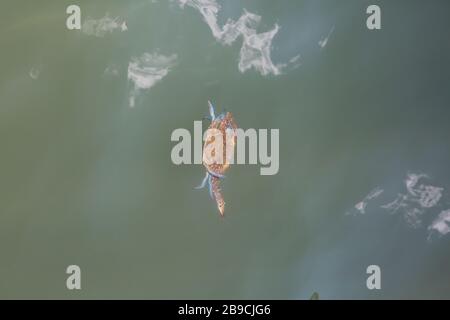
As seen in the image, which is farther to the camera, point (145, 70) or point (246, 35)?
point (246, 35)

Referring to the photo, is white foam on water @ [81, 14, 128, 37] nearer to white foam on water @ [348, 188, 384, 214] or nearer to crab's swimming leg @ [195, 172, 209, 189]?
crab's swimming leg @ [195, 172, 209, 189]

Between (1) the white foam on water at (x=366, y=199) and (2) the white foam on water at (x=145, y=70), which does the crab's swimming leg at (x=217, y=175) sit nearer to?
(2) the white foam on water at (x=145, y=70)

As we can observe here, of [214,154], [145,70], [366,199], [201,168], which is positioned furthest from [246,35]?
[366,199]

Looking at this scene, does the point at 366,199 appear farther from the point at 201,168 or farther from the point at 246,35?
the point at 246,35

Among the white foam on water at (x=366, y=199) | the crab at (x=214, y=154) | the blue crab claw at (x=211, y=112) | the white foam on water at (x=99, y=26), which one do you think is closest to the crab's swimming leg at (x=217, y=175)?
the crab at (x=214, y=154)

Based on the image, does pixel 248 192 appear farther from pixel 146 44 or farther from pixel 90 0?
pixel 90 0

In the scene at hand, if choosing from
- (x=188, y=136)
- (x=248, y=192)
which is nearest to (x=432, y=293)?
(x=248, y=192)

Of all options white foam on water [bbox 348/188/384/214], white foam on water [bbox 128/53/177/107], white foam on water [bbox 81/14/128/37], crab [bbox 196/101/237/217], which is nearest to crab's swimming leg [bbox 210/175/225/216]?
crab [bbox 196/101/237/217]
